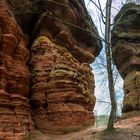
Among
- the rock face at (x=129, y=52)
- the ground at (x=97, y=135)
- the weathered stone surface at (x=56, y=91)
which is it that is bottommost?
the ground at (x=97, y=135)

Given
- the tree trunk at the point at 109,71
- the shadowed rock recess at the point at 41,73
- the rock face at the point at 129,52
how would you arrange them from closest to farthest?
the shadowed rock recess at the point at 41,73, the tree trunk at the point at 109,71, the rock face at the point at 129,52

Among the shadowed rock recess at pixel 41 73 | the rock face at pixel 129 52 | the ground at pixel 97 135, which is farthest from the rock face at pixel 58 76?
the rock face at pixel 129 52

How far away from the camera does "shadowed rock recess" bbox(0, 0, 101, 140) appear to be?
14.3m

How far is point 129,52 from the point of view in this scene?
27.6 metres

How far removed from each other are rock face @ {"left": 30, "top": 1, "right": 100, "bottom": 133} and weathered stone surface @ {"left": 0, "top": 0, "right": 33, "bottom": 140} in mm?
854

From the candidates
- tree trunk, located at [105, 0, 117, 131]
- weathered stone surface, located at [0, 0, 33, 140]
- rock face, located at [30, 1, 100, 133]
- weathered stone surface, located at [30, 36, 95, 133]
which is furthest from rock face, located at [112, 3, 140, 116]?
weathered stone surface, located at [0, 0, 33, 140]

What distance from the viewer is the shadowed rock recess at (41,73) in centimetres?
1427

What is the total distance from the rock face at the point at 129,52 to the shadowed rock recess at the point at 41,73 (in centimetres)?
552

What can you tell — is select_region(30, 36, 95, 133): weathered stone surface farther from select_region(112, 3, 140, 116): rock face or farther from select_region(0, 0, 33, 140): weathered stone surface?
select_region(112, 3, 140, 116): rock face

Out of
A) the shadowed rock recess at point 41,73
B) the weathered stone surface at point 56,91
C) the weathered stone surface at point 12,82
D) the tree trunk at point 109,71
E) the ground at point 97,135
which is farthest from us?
the weathered stone surface at point 56,91

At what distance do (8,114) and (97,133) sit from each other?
4236mm

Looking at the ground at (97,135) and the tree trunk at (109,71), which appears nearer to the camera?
the ground at (97,135)

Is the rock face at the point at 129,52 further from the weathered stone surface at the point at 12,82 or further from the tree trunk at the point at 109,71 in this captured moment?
the weathered stone surface at the point at 12,82

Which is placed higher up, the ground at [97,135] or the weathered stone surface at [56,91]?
the weathered stone surface at [56,91]
